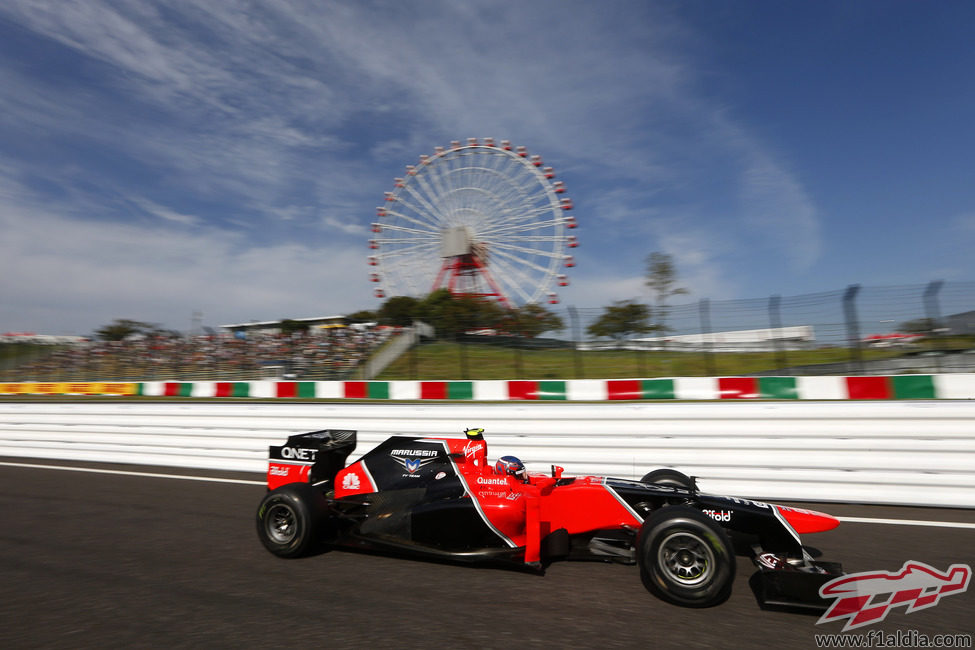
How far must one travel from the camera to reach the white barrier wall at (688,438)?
5.74m

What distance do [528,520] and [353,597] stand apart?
1257mm

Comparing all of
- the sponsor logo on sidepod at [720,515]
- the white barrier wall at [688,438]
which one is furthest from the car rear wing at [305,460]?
the sponsor logo on sidepod at [720,515]

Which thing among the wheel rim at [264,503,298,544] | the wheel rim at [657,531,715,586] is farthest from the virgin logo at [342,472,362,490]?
the wheel rim at [657,531,715,586]

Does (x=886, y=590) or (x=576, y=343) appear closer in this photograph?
(x=886, y=590)

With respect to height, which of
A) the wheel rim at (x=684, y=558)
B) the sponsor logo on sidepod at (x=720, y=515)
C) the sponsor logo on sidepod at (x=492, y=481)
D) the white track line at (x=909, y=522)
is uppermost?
the sponsor logo on sidepod at (x=492, y=481)

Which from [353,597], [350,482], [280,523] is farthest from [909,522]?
[280,523]

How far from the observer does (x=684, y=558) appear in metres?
3.64

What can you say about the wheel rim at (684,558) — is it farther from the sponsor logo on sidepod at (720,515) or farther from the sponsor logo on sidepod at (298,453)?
the sponsor logo on sidepod at (298,453)

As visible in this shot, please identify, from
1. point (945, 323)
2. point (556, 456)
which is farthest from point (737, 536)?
point (945, 323)

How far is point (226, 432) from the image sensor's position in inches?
335

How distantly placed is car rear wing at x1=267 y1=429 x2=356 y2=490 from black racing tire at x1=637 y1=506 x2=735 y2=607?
2882 mm

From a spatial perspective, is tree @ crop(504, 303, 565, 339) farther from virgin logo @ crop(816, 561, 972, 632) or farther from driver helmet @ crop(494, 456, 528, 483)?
virgin logo @ crop(816, 561, 972, 632)

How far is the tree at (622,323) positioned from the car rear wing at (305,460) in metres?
7.01

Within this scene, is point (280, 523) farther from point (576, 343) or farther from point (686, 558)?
point (576, 343)
